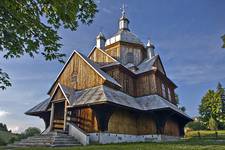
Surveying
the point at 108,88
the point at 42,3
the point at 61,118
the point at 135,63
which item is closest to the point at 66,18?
the point at 42,3

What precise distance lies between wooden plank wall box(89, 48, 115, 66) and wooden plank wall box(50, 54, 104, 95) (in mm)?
3598

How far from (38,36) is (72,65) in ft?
45.9

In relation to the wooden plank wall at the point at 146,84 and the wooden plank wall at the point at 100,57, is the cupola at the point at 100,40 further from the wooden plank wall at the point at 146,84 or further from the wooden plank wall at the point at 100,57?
the wooden plank wall at the point at 146,84

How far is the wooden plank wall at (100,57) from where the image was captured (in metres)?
22.6

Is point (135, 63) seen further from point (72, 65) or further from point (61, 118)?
point (61, 118)

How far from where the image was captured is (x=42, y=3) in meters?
6.22

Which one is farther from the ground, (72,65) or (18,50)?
(72,65)

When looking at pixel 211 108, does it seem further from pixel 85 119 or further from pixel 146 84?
pixel 85 119

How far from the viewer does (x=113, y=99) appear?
1505 cm

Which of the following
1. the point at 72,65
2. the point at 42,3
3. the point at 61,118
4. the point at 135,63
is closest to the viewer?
the point at 42,3

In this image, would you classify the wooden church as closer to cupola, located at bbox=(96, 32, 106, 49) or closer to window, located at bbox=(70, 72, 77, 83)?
window, located at bbox=(70, 72, 77, 83)

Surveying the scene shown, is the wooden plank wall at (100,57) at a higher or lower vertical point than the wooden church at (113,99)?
Result: higher

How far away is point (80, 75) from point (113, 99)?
550 cm

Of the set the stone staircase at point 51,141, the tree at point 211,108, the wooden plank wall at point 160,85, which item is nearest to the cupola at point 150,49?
the wooden plank wall at point 160,85
